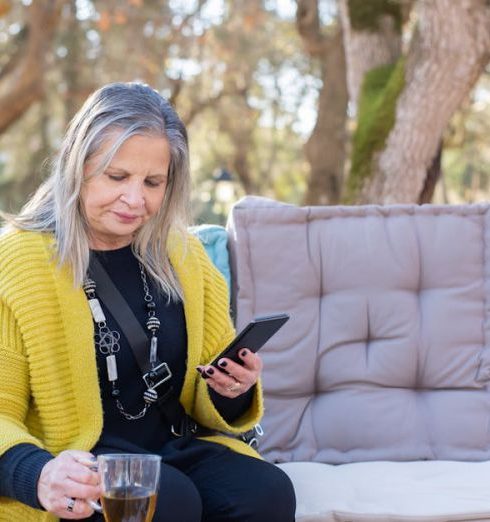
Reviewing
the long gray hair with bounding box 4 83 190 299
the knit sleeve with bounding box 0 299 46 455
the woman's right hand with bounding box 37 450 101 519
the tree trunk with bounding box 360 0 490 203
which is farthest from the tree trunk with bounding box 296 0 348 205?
the woman's right hand with bounding box 37 450 101 519

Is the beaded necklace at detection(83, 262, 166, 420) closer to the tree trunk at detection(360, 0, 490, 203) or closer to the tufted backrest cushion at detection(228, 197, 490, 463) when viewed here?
the tufted backrest cushion at detection(228, 197, 490, 463)

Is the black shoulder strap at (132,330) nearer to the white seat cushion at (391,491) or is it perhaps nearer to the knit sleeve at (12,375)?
the knit sleeve at (12,375)

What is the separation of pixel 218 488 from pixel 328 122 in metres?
7.09

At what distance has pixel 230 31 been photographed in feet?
45.6

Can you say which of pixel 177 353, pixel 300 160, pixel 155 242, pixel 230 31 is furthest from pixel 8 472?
pixel 300 160

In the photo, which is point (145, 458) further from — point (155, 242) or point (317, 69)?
point (317, 69)

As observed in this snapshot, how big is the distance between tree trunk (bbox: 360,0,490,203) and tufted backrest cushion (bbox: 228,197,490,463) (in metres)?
1.94

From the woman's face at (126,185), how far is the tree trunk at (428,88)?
315 cm

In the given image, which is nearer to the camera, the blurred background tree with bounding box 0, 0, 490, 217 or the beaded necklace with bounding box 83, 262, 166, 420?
the beaded necklace with bounding box 83, 262, 166, 420

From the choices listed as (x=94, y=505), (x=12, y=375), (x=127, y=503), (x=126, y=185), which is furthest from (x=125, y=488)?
(x=126, y=185)

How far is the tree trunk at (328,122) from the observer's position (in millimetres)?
9086

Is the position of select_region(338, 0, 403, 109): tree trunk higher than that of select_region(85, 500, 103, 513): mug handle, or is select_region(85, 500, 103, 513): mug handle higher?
select_region(338, 0, 403, 109): tree trunk

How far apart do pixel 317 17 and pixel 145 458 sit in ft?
25.4

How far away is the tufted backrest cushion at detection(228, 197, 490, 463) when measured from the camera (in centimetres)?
337
